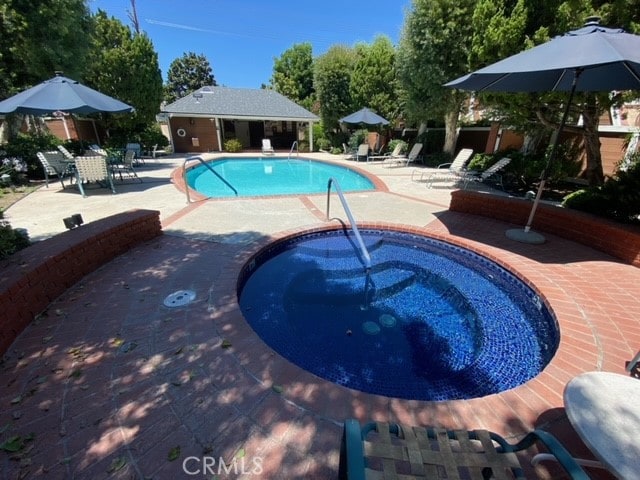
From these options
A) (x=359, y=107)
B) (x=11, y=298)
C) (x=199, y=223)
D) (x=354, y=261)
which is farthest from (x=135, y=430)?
(x=359, y=107)

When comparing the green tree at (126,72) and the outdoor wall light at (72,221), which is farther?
the green tree at (126,72)

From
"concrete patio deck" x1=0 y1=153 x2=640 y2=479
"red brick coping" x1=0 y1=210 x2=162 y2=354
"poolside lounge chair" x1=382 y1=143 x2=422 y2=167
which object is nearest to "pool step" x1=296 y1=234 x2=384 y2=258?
"concrete patio deck" x1=0 y1=153 x2=640 y2=479

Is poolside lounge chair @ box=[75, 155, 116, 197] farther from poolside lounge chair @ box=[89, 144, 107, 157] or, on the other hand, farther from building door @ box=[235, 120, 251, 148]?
building door @ box=[235, 120, 251, 148]

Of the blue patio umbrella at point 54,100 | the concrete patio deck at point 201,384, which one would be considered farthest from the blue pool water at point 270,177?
the concrete patio deck at point 201,384

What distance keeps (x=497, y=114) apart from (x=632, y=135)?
3763mm

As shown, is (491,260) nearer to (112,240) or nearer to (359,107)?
(112,240)

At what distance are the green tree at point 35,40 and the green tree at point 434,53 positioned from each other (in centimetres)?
1307

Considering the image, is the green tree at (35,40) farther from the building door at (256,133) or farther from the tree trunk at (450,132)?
the tree trunk at (450,132)

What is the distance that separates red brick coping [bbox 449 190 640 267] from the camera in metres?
4.55

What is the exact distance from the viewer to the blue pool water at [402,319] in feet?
10.2

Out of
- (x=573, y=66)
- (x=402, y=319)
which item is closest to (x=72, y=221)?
(x=402, y=319)

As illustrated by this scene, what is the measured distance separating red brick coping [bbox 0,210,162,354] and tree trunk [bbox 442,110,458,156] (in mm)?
14283

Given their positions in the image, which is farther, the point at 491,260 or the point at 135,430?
the point at 491,260

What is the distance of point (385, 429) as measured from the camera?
1612 mm
